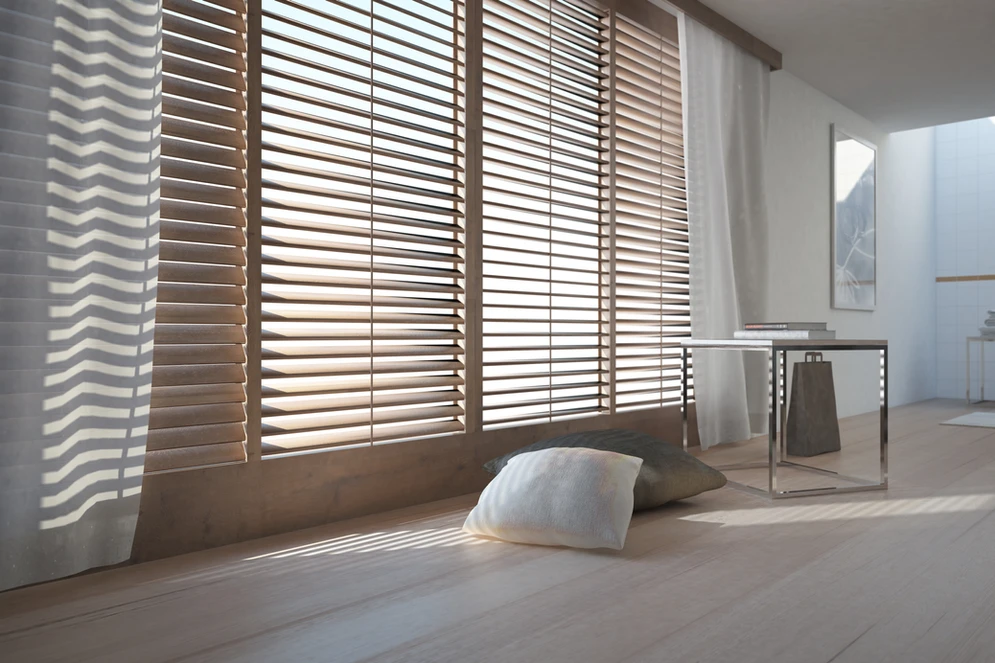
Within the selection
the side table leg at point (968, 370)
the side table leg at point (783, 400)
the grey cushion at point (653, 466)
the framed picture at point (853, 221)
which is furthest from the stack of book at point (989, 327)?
the grey cushion at point (653, 466)

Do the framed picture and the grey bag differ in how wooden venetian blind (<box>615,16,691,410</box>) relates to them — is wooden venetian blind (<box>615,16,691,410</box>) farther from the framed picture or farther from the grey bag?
the framed picture

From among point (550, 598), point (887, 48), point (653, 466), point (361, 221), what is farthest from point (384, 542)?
point (887, 48)

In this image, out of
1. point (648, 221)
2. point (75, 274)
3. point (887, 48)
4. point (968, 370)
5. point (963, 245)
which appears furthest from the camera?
point (963, 245)

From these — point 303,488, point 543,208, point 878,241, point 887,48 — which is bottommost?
point 303,488

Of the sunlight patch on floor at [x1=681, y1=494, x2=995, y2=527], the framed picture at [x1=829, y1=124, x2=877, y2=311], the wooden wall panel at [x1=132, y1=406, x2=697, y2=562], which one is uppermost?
A: the framed picture at [x1=829, y1=124, x2=877, y2=311]

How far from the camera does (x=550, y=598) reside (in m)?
1.63

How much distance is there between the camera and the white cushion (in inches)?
77.3

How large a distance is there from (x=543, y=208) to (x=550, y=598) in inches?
70.1

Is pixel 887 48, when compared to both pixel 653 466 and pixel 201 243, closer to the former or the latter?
pixel 653 466

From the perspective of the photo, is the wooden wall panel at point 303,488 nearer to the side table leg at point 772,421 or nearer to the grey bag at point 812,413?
the side table leg at point 772,421

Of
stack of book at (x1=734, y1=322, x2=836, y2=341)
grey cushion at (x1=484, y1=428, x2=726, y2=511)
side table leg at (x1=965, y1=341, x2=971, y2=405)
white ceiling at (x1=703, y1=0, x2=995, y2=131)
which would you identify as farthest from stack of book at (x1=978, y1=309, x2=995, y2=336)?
grey cushion at (x1=484, y1=428, x2=726, y2=511)

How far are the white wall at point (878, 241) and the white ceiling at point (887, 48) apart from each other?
0.21m

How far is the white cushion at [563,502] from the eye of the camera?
1963 mm

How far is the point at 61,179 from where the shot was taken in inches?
67.2
